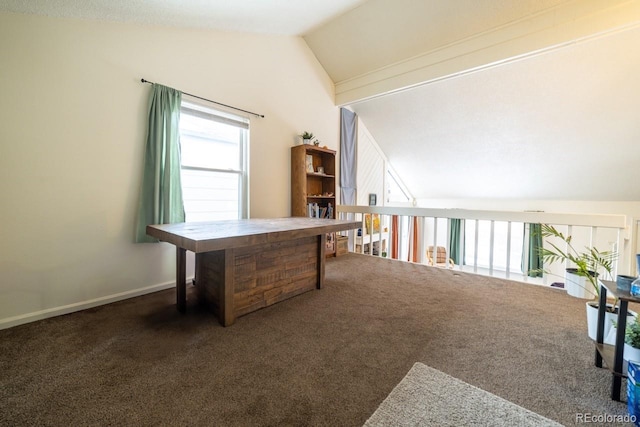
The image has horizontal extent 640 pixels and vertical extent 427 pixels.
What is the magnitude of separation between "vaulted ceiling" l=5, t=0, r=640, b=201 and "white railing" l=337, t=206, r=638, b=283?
1169 mm

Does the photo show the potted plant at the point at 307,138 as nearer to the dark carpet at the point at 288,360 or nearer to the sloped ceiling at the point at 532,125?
the sloped ceiling at the point at 532,125

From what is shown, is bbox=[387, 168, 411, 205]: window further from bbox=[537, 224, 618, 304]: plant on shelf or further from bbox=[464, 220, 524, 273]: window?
bbox=[537, 224, 618, 304]: plant on shelf

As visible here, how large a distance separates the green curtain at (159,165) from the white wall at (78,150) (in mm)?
88

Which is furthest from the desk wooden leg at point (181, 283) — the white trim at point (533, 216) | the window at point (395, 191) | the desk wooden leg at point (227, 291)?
the window at point (395, 191)

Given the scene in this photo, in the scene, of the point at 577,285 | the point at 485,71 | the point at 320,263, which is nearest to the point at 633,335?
Answer: the point at 577,285

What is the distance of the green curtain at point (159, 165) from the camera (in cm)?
239

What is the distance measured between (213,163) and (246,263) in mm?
1545

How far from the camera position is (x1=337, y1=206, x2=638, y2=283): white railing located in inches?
97.4

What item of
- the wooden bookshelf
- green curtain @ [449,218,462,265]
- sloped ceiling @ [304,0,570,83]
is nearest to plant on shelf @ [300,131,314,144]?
the wooden bookshelf

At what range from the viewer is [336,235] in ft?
13.3

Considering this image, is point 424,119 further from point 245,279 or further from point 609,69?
point 245,279

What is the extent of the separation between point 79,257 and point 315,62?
3.94 metres

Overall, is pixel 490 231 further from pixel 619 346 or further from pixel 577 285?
pixel 619 346
